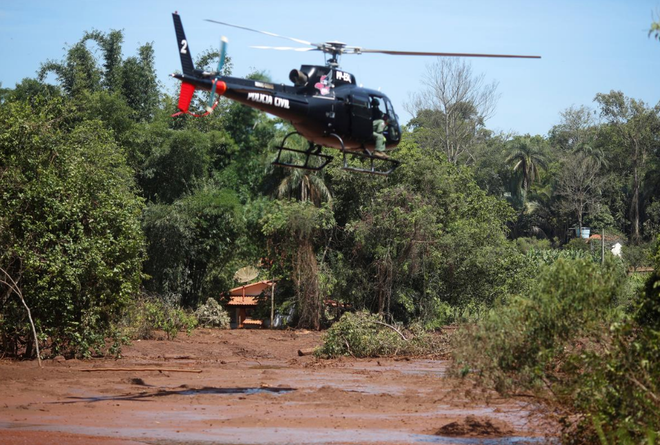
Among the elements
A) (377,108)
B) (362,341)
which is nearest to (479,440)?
(377,108)

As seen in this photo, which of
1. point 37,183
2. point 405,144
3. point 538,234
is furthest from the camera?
point 538,234

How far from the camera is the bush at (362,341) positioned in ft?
76.9

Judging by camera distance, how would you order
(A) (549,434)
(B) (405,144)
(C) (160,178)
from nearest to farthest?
(A) (549,434)
(B) (405,144)
(C) (160,178)

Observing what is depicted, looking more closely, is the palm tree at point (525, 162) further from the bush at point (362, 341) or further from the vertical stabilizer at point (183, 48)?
the vertical stabilizer at point (183, 48)

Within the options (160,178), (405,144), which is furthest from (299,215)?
(160,178)

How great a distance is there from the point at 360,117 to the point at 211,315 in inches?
847

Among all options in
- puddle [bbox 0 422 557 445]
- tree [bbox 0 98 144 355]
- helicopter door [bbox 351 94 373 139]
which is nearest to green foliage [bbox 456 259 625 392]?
puddle [bbox 0 422 557 445]

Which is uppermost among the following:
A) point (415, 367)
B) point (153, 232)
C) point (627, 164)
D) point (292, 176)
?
point (627, 164)

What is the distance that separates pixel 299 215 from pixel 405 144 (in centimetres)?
655

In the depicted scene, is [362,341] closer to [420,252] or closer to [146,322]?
[146,322]

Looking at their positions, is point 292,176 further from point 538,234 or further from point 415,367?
point 538,234

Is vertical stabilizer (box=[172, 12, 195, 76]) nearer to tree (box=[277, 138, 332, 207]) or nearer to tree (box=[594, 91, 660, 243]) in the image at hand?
tree (box=[277, 138, 332, 207])

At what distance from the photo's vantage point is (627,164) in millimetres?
67562

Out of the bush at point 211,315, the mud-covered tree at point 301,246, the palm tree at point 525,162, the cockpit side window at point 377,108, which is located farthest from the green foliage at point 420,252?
the palm tree at point 525,162
